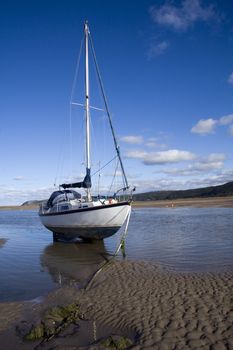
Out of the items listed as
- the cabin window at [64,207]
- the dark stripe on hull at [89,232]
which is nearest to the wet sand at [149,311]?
the dark stripe on hull at [89,232]

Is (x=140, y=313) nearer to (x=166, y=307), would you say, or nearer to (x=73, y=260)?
(x=166, y=307)

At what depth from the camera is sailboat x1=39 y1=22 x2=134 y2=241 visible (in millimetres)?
20453

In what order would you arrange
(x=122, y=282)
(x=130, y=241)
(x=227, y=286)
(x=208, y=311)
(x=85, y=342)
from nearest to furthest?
(x=85, y=342) < (x=208, y=311) < (x=227, y=286) < (x=122, y=282) < (x=130, y=241)

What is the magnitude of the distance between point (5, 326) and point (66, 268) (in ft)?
23.0

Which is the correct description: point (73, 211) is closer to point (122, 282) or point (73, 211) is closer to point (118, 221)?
point (118, 221)

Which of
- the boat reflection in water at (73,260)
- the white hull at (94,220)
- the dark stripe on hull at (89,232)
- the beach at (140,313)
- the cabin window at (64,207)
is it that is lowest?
the beach at (140,313)

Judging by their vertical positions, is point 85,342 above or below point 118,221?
below

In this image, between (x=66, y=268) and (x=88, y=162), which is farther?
(x=88, y=162)

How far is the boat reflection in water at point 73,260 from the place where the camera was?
541 inches

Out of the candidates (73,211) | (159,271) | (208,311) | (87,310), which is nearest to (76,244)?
(73,211)

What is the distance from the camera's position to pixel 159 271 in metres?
13.3

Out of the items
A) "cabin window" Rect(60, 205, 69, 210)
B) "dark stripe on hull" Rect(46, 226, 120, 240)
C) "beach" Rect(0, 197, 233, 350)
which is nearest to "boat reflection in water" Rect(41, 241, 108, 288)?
"dark stripe on hull" Rect(46, 226, 120, 240)

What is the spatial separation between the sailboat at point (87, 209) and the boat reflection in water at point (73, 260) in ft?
3.02

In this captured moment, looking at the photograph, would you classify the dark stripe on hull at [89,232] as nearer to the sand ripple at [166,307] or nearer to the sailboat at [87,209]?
the sailboat at [87,209]
